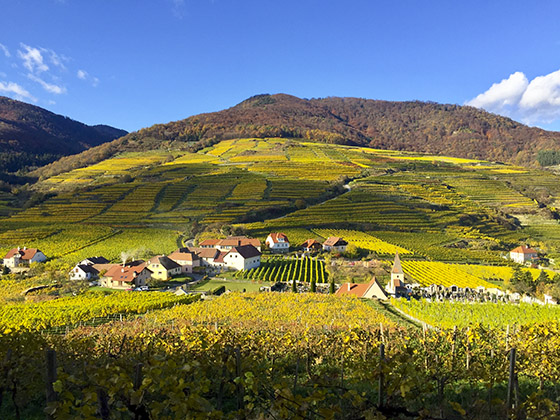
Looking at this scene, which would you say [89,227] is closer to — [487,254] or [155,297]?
[155,297]

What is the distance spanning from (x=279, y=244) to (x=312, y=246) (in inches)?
207

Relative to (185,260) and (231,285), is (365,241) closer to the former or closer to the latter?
(231,285)

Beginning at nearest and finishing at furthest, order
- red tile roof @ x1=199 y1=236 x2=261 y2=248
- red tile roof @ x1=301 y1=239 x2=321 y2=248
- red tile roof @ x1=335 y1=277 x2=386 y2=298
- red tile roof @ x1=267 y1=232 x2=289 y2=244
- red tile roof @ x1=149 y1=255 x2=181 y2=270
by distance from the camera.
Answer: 1. red tile roof @ x1=335 y1=277 x2=386 y2=298
2. red tile roof @ x1=149 y1=255 x2=181 y2=270
3. red tile roof @ x1=199 y1=236 x2=261 y2=248
4. red tile roof @ x1=301 y1=239 x2=321 y2=248
5. red tile roof @ x1=267 y1=232 x2=289 y2=244

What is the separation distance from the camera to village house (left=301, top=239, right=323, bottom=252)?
5334cm

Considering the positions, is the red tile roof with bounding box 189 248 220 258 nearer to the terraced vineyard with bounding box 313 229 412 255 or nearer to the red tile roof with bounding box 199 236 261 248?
the red tile roof with bounding box 199 236 261 248

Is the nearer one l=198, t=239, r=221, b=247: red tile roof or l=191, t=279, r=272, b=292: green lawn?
l=191, t=279, r=272, b=292: green lawn

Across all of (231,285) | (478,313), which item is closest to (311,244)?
(231,285)

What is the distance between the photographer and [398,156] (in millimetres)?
138875

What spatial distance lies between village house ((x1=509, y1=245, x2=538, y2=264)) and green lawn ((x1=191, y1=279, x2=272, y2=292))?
38.9 m

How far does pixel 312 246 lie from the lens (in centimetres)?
5369

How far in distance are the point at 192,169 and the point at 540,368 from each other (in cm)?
10450

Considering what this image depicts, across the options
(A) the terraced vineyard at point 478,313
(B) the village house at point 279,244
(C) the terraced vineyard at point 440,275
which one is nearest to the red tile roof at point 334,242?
(B) the village house at point 279,244

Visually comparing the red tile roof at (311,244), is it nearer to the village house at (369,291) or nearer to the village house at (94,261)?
the village house at (369,291)

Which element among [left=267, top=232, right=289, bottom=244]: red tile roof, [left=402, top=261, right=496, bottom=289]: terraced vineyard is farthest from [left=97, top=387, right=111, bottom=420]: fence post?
[left=267, top=232, right=289, bottom=244]: red tile roof
